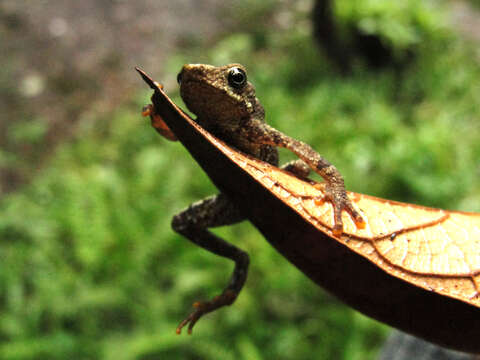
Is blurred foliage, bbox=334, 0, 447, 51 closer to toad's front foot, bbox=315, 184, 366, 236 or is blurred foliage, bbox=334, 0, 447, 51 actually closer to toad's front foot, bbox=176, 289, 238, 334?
toad's front foot, bbox=176, 289, 238, 334

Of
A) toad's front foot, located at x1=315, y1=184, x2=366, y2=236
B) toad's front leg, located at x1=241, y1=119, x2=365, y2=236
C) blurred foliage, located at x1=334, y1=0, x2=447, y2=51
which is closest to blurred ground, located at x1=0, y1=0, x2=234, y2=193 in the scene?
blurred foliage, located at x1=334, y1=0, x2=447, y2=51

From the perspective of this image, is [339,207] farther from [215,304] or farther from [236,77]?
[215,304]

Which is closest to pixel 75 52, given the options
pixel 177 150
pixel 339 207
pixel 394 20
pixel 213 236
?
pixel 177 150

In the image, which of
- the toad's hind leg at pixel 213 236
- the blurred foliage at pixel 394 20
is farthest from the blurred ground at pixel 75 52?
the toad's hind leg at pixel 213 236

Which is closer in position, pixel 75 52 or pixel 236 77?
pixel 236 77

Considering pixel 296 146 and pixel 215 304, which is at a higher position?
pixel 296 146

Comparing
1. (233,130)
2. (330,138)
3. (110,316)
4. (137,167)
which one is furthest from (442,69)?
(233,130)
